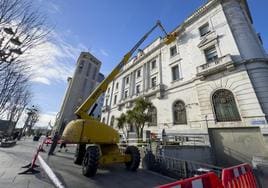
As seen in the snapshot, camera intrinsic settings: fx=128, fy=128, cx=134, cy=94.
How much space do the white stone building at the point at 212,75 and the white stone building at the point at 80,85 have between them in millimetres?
32991

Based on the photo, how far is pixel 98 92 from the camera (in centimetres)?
877

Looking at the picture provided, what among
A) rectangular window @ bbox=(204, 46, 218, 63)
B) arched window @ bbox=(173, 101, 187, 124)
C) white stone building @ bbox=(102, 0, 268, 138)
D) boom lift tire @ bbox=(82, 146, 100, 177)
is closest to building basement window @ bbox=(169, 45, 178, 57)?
white stone building @ bbox=(102, 0, 268, 138)

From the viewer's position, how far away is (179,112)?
53.2ft

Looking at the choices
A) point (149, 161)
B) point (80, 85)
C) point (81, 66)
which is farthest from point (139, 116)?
point (81, 66)

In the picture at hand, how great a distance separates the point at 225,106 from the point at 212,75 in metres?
3.47

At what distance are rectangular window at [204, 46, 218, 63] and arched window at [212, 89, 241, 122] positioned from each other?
13.5ft

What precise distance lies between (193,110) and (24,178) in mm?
14630

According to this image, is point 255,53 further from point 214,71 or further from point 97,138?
point 97,138

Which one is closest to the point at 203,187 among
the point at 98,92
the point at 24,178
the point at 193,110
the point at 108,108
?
the point at 24,178

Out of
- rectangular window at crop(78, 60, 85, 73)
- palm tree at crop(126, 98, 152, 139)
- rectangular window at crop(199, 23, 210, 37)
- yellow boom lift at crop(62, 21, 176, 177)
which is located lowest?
yellow boom lift at crop(62, 21, 176, 177)

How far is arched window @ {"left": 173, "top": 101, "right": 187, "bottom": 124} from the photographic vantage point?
15.5 metres

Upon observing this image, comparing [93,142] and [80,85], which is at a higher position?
[80,85]

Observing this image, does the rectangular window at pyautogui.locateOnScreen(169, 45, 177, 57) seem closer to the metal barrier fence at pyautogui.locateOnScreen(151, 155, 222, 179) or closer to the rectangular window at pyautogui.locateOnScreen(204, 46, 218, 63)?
the rectangular window at pyautogui.locateOnScreen(204, 46, 218, 63)

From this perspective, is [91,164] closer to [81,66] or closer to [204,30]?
[204,30]
